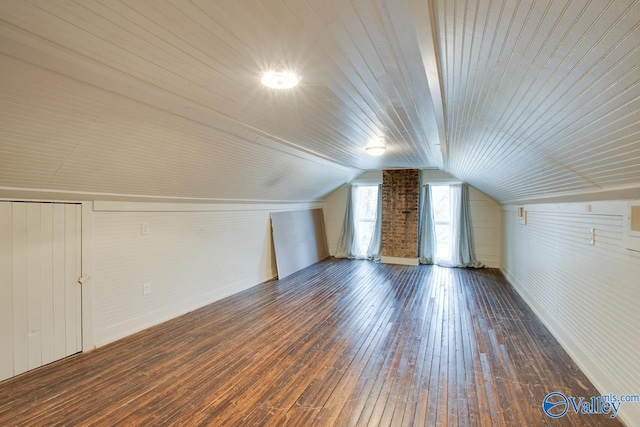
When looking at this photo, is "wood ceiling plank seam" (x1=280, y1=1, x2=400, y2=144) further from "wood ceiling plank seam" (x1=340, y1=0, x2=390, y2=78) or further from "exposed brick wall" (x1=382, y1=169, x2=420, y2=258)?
"exposed brick wall" (x1=382, y1=169, x2=420, y2=258)

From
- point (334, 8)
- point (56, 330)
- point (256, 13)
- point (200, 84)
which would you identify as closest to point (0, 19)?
point (200, 84)

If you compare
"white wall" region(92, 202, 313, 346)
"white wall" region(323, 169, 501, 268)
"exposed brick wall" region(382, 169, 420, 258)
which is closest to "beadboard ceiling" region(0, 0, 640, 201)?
"white wall" region(92, 202, 313, 346)

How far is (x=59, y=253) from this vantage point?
106 inches

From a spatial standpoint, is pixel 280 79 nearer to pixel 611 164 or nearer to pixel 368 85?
pixel 368 85

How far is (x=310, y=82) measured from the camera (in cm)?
192

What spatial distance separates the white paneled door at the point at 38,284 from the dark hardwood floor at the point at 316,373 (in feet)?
0.55

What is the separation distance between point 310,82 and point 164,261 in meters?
2.83

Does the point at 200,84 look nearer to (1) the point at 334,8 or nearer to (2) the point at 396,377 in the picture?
(1) the point at 334,8

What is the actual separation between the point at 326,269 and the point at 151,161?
441 centimetres

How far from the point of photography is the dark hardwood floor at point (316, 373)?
2.02m

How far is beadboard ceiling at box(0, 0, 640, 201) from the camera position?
104 cm

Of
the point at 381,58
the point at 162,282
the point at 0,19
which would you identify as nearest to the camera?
the point at 0,19

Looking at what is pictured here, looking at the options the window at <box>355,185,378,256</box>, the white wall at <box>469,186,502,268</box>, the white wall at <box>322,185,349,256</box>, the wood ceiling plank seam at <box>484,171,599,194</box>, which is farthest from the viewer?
the white wall at <box>322,185,349,256</box>

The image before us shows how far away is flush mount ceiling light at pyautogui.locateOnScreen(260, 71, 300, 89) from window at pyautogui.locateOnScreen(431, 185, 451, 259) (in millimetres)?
5916
